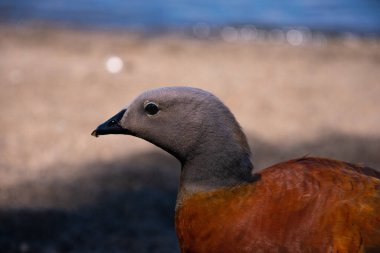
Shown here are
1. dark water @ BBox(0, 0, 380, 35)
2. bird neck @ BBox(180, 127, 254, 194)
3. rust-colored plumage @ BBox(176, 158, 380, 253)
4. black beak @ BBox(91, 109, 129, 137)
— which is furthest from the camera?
dark water @ BBox(0, 0, 380, 35)

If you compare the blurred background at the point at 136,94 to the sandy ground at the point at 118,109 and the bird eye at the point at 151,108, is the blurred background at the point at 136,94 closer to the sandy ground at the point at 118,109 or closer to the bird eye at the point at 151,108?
the sandy ground at the point at 118,109

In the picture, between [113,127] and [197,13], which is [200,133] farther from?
[197,13]

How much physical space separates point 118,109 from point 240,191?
3443mm

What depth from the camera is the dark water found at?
10875 millimetres

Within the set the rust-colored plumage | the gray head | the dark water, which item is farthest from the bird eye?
the dark water

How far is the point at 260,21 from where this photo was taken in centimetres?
1099

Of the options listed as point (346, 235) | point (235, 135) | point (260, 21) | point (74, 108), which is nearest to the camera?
point (346, 235)

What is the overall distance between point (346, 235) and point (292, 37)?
796cm

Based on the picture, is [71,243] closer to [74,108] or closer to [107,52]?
[74,108]

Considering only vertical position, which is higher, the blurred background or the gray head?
the gray head

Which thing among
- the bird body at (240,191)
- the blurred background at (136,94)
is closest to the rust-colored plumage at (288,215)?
the bird body at (240,191)

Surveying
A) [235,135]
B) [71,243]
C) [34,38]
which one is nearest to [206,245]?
[235,135]

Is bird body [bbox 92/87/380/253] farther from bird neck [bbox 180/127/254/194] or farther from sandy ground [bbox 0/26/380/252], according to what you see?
sandy ground [bbox 0/26/380/252]

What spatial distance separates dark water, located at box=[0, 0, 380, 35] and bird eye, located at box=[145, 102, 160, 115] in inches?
308
